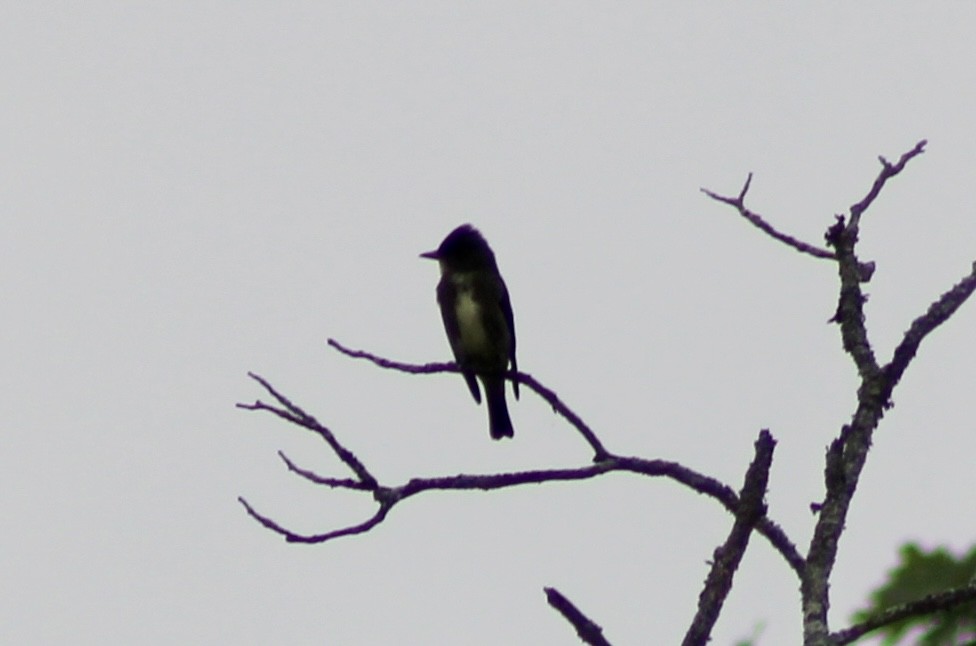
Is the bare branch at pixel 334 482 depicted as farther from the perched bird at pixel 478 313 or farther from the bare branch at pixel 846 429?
the perched bird at pixel 478 313

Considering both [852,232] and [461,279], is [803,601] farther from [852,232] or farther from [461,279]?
[461,279]

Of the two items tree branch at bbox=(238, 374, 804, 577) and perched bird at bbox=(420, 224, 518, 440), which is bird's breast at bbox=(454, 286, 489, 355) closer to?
perched bird at bbox=(420, 224, 518, 440)

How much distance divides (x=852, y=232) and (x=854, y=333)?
0.35m

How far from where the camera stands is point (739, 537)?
15.1 feet

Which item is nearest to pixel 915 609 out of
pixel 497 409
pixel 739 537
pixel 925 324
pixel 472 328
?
pixel 739 537

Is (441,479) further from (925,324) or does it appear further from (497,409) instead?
(497,409)

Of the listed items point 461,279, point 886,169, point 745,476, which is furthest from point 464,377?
point 745,476

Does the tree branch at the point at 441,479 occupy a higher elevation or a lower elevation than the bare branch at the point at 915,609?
higher

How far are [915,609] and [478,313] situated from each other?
6.18 metres

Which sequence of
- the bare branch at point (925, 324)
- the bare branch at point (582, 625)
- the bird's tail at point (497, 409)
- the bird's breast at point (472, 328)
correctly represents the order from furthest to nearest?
the bird's tail at point (497, 409)
the bird's breast at point (472, 328)
the bare branch at point (925, 324)
the bare branch at point (582, 625)

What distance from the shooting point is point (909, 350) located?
516cm

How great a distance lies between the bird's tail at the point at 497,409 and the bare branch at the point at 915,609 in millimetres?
6464

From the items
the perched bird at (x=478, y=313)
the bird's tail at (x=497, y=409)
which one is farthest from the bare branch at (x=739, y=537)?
the bird's tail at (x=497, y=409)

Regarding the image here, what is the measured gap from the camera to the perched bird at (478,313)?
34.2ft
